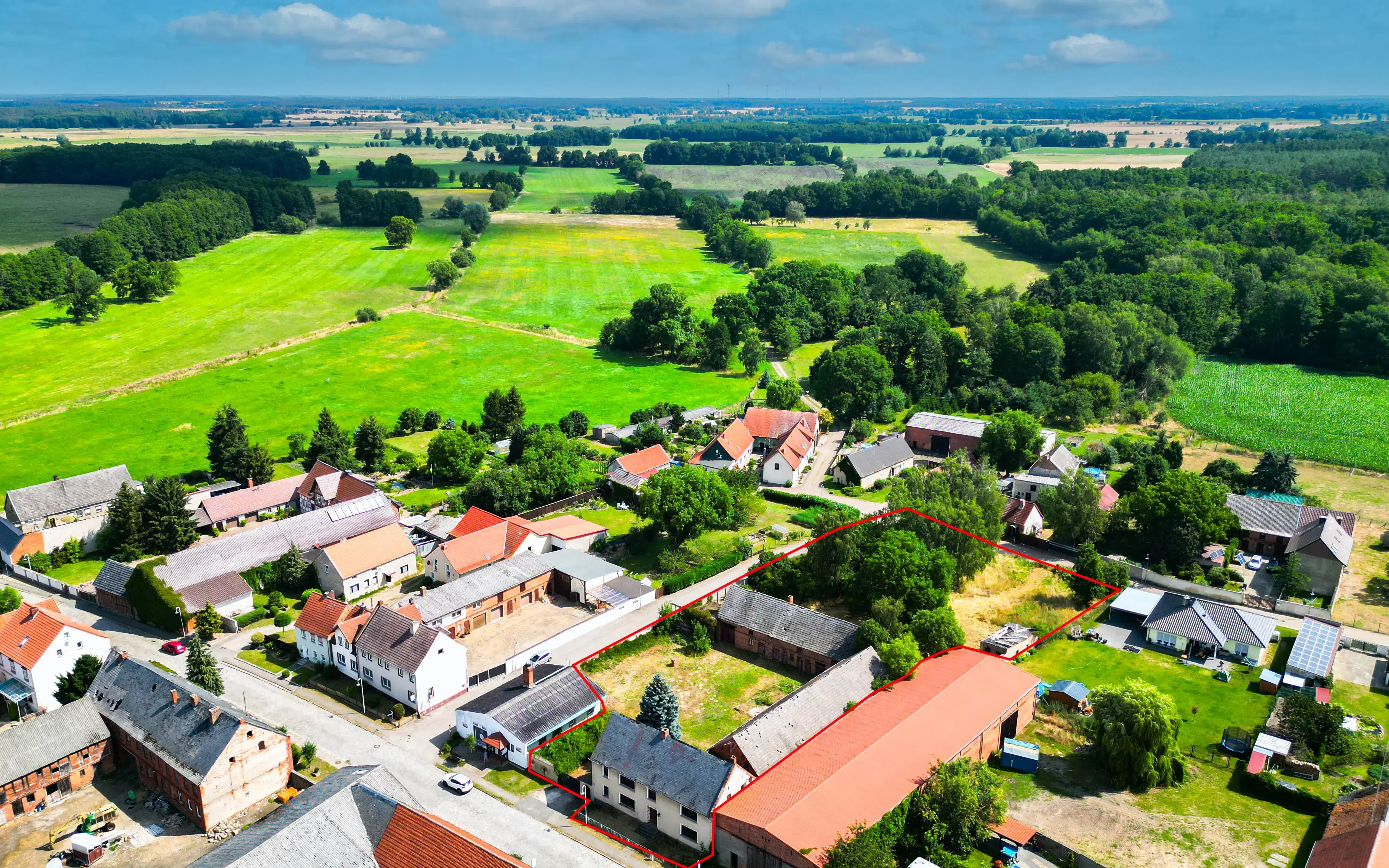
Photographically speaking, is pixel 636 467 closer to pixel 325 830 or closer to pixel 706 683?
pixel 706 683

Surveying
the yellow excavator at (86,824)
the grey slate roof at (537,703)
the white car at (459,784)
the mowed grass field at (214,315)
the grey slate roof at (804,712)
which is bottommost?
the yellow excavator at (86,824)

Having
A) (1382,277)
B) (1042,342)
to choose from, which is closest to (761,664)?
(1042,342)

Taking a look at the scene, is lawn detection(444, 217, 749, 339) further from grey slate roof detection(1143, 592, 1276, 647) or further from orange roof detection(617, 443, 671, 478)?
grey slate roof detection(1143, 592, 1276, 647)

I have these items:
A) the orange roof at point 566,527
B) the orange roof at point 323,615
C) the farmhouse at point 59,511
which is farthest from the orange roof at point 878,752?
the farmhouse at point 59,511

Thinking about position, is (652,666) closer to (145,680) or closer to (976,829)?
(976,829)

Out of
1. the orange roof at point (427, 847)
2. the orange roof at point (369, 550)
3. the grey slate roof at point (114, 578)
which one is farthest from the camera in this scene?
the orange roof at point (369, 550)

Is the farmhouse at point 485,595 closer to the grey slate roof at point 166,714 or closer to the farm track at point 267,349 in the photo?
the grey slate roof at point 166,714
